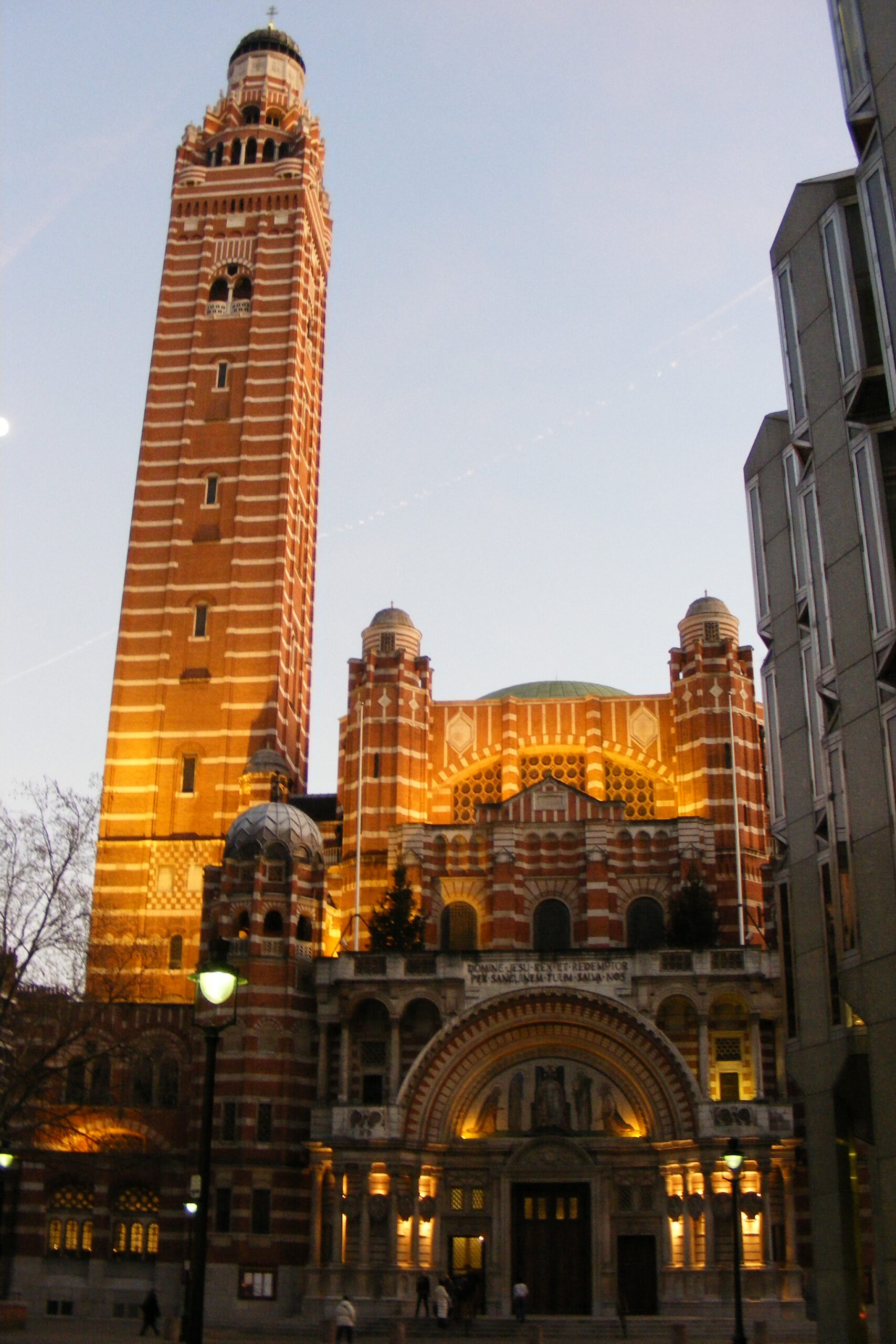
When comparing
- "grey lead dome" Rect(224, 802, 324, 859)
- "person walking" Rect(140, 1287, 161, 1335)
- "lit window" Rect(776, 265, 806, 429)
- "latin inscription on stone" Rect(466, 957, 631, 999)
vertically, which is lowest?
"person walking" Rect(140, 1287, 161, 1335)

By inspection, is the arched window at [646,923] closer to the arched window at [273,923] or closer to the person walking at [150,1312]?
the arched window at [273,923]

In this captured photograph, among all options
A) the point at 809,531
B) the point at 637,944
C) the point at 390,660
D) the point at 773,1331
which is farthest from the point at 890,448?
the point at 390,660

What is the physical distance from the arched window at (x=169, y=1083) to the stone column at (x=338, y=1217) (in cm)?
802

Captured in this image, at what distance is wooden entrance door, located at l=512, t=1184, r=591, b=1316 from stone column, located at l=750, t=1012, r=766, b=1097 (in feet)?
21.8

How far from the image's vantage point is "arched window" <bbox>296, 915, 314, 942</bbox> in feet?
169

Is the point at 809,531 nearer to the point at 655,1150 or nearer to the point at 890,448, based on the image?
the point at 890,448

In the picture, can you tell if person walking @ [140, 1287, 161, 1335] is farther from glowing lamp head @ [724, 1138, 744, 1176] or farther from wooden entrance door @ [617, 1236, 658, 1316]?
glowing lamp head @ [724, 1138, 744, 1176]

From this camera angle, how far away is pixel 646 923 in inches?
2232

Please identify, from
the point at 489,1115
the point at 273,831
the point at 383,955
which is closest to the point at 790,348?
the point at 383,955

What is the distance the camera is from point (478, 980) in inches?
1921

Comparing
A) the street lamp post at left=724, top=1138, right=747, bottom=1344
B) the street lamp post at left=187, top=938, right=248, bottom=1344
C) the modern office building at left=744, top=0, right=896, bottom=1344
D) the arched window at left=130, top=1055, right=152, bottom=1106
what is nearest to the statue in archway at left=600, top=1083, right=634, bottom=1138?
the arched window at left=130, top=1055, right=152, bottom=1106

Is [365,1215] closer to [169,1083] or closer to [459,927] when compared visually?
[169,1083]

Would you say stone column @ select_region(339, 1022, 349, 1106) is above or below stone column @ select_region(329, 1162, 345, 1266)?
above

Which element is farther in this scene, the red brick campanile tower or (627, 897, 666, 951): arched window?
the red brick campanile tower
